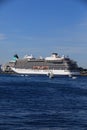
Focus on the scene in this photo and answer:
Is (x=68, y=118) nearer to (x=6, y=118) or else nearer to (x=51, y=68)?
(x=6, y=118)

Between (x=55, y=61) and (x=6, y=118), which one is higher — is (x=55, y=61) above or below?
above

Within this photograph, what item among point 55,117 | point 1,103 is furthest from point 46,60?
point 55,117

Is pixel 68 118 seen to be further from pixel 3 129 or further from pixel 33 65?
pixel 33 65

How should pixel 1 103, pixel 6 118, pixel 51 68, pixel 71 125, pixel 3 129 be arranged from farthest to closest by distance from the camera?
1. pixel 51 68
2. pixel 1 103
3. pixel 6 118
4. pixel 71 125
5. pixel 3 129

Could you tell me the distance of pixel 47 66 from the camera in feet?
352

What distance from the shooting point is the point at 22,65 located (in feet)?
369

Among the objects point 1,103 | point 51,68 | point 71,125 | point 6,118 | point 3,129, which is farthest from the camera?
point 51,68

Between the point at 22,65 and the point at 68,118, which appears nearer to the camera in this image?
the point at 68,118

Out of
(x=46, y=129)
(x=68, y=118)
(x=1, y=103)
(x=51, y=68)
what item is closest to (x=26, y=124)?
(x=46, y=129)

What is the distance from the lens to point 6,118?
22.8 m

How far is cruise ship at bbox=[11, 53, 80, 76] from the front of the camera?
107250mm

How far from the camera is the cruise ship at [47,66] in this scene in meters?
107

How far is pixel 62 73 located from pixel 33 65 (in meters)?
6.61

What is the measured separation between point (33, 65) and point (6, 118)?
283 ft
